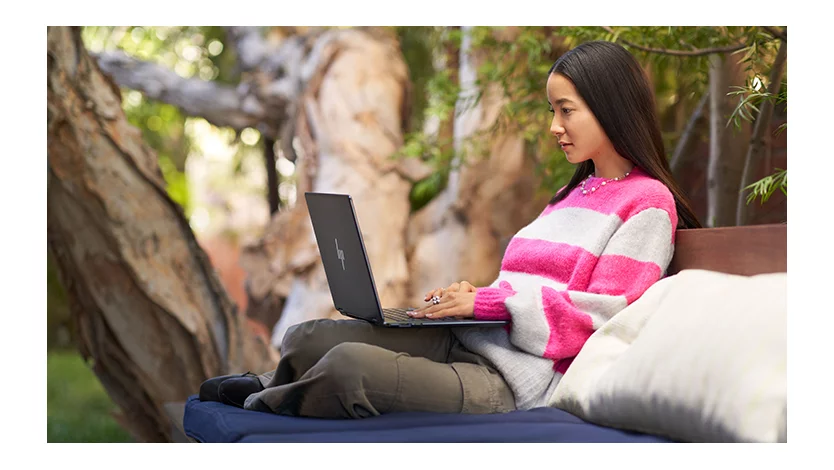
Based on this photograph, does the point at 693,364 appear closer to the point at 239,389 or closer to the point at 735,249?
the point at 735,249

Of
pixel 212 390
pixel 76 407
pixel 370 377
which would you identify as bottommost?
pixel 76 407

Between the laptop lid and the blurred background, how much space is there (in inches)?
41.0

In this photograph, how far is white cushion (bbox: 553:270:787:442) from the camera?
1373 millimetres

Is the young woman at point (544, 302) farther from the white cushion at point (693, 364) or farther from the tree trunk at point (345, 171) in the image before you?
the tree trunk at point (345, 171)

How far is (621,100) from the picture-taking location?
1.95 m

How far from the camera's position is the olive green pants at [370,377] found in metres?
1.62

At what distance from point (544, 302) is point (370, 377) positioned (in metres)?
0.43

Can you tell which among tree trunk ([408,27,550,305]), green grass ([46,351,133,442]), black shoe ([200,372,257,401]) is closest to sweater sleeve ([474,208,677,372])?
black shoe ([200,372,257,401])

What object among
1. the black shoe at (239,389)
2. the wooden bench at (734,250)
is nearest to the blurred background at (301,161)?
the wooden bench at (734,250)

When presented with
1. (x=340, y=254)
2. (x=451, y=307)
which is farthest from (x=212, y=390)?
(x=451, y=307)

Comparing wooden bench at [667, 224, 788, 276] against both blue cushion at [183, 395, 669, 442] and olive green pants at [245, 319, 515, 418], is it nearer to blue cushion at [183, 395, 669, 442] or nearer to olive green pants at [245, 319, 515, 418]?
blue cushion at [183, 395, 669, 442]

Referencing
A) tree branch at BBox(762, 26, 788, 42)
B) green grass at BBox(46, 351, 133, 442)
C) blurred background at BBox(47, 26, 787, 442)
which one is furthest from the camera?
green grass at BBox(46, 351, 133, 442)

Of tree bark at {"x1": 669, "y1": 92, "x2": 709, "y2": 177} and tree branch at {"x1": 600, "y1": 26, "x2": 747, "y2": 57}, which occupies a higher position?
tree branch at {"x1": 600, "y1": 26, "x2": 747, "y2": 57}
